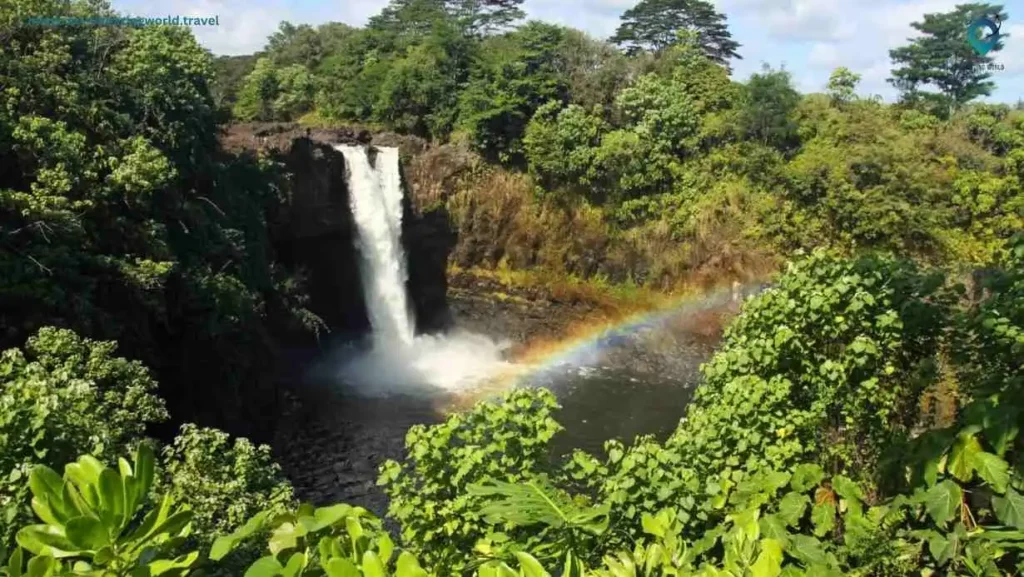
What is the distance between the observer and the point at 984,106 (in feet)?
101

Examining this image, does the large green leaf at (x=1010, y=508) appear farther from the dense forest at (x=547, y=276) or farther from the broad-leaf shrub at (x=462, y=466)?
the broad-leaf shrub at (x=462, y=466)

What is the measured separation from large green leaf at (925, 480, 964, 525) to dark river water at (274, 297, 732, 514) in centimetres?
1339

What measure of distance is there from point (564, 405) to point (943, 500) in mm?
19095

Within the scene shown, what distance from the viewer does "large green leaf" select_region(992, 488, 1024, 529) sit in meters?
3.79

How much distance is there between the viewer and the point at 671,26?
43.3m

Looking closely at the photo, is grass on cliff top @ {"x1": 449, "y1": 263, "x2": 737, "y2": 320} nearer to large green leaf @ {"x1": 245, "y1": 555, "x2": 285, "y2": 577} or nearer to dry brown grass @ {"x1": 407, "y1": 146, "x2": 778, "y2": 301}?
dry brown grass @ {"x1": 407, "y1": 146, "x2": 778, "y2": 301}

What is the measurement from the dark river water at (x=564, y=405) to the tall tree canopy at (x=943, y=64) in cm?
1674

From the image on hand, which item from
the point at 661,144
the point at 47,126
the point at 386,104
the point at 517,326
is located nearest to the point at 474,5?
the point at 386,104

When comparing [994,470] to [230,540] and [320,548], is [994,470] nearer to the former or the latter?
[320,548]

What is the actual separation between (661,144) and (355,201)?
12500 mm

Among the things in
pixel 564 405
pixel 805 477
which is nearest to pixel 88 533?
pixel 805 477

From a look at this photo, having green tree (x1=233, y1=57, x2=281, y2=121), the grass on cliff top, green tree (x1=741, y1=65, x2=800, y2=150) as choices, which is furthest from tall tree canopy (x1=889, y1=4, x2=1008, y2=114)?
green tree (x1=233, y1=57, x2=281, y2=121)

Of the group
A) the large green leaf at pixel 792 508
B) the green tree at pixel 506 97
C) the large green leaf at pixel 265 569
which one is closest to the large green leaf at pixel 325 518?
the large green leaf at pixel 265 569

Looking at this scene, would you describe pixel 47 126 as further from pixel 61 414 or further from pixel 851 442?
pixel 851 442
